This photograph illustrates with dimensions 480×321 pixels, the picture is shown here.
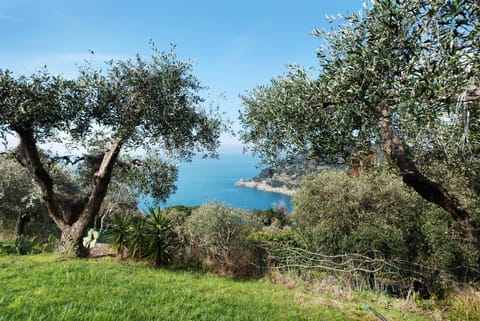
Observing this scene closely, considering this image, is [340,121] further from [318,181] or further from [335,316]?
[318,181]

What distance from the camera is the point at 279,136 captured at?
25.6 feet

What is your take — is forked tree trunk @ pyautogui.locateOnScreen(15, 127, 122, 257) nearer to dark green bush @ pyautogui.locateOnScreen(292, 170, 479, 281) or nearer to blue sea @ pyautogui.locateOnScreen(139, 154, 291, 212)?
dark green bush @ pyautogui.locateOnScreen(292, 170, 479, 281)

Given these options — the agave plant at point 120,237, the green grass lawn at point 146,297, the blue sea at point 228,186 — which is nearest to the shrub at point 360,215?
the green grass lawn at point 146,297

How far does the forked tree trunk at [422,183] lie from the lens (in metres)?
6.03

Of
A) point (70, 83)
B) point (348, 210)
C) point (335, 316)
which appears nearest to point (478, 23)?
point (335, 316)

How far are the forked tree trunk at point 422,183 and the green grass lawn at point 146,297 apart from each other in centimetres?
281

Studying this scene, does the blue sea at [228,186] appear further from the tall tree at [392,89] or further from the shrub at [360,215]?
the tall tree at [392,89]

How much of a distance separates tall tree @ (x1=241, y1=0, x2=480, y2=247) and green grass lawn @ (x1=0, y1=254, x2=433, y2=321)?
365cm

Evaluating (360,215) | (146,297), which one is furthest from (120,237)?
(360,215)

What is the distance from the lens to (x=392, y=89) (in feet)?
15.7

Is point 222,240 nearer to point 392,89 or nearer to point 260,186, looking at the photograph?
point 392,89

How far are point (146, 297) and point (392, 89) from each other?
6.22 m

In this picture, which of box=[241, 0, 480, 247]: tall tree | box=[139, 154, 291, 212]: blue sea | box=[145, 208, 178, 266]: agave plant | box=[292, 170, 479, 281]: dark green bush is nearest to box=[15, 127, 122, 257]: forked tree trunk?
box=[145, 208, 178, 266]: agave plant

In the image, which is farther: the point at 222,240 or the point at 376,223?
the point at 376,223
